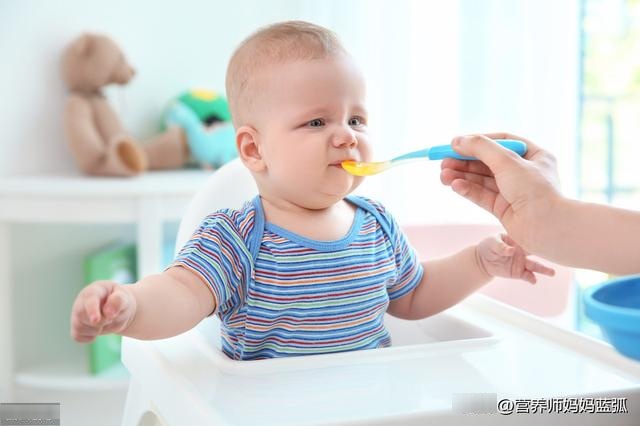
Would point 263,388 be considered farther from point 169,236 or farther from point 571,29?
point 169,236

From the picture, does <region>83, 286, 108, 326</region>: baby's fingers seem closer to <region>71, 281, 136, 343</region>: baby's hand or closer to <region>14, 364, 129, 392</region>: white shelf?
<region>71, 281, 136, 343</region>: baby's hand

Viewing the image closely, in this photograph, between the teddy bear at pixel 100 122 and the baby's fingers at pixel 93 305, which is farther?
the teddy bear at pixel 100 122

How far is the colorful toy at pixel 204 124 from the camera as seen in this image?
2.14m

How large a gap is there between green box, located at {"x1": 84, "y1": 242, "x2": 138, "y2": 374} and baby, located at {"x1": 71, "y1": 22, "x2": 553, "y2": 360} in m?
1.11

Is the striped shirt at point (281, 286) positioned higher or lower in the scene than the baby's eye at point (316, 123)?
lower

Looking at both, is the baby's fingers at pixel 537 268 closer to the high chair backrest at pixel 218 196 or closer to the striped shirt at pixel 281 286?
the striped shirt at pixel 281 286

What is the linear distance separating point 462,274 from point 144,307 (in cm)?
40

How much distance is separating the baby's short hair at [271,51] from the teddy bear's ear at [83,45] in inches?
48.0

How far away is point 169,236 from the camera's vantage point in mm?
2227

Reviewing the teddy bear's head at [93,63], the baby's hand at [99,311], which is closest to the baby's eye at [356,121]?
the baby's hand at [99,311]

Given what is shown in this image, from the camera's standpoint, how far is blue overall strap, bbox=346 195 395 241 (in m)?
0.97

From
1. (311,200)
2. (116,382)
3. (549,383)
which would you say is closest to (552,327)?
(549,383)

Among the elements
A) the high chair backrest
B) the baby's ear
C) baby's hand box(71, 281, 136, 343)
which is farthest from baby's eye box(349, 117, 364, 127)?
baby's hand box(71, 281, 136, 343)

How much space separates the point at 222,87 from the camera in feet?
7.48
